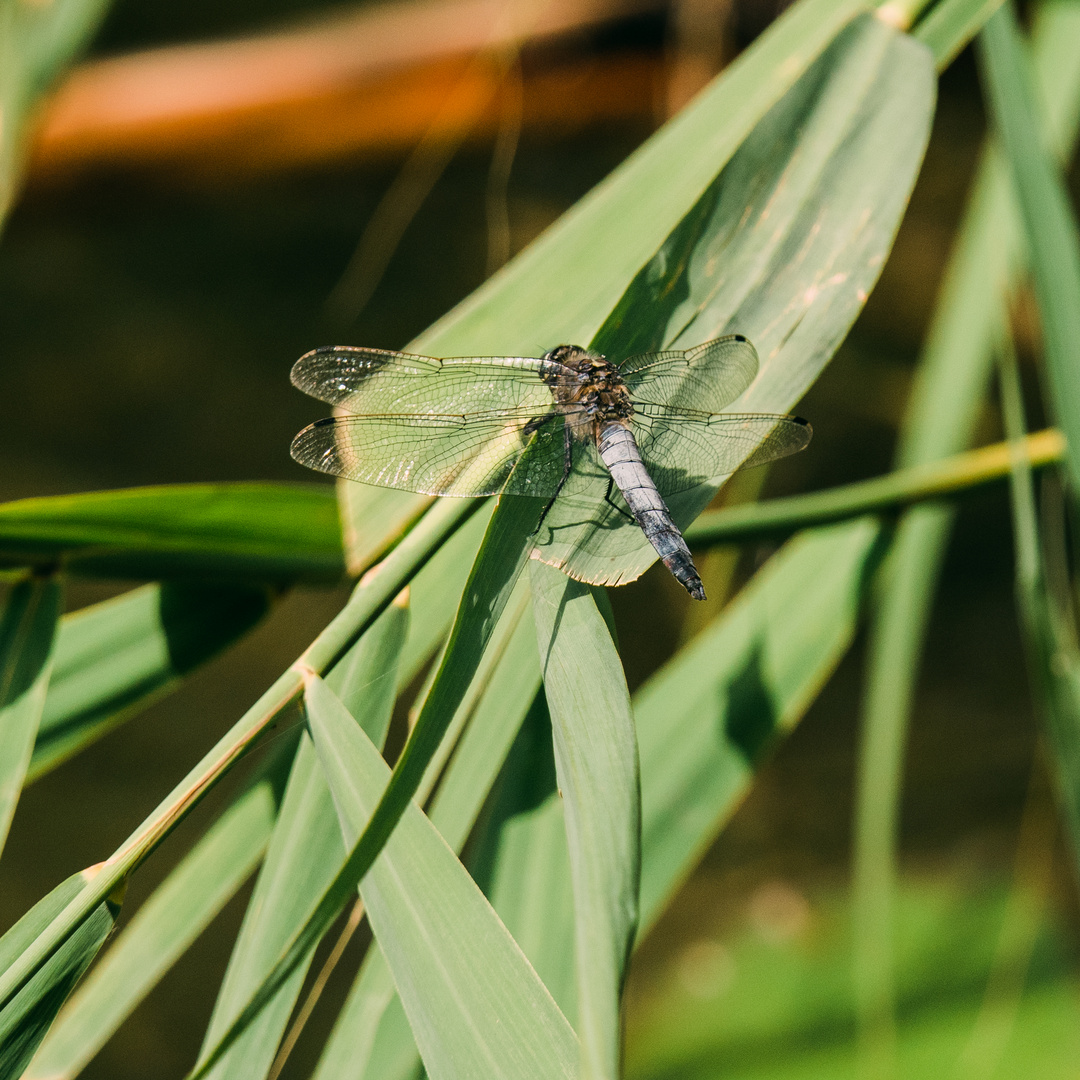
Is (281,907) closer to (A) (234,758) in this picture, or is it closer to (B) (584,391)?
(A) (234,758)

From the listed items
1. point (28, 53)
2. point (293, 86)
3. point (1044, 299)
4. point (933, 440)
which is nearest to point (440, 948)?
point (1044, 299)

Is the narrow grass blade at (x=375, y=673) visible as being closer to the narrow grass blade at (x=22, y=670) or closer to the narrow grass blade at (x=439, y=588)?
the narrow grass blade at (x=439, y=588)

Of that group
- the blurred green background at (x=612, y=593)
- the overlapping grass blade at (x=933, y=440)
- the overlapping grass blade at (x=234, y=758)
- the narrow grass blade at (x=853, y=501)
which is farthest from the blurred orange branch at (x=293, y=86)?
the overlapping grass blade at (x=234, y=758)

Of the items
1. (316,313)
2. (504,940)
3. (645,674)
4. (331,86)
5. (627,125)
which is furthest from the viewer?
(645,674)

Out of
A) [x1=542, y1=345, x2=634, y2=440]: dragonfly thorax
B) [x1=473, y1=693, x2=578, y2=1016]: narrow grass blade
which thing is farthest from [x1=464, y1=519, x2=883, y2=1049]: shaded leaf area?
[x1=542, y1=345, x2=634, y2=440]: dragonfly thorax

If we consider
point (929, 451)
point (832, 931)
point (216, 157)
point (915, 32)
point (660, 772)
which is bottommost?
point (832, 931)

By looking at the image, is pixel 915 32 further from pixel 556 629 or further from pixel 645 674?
pixel 645 674

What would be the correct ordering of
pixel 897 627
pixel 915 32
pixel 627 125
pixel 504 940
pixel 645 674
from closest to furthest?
pixel 504 940
pixel 915 32
pixel 897 627
pixel 627 125
pixel 645 674

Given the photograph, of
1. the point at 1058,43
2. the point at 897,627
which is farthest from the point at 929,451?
the point at 1058,43
